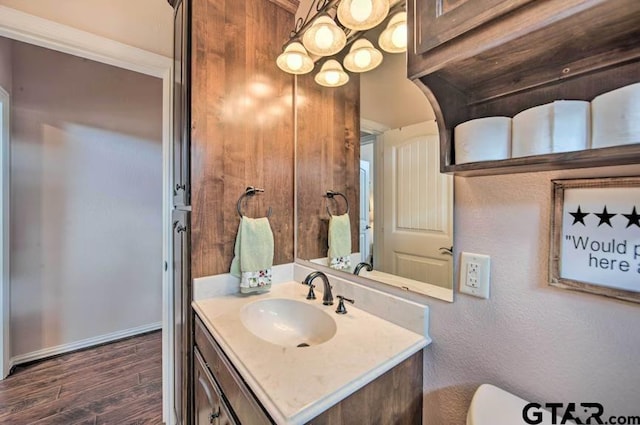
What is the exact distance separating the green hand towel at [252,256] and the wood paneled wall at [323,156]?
0.24 meters

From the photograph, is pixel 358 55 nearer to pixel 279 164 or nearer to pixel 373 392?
pixel 279 164

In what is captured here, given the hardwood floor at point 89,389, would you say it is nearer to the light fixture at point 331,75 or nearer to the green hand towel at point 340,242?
the green hand towel at point 340,242

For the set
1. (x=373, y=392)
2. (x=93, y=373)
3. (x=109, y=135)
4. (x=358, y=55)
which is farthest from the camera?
(x=109, y=135)

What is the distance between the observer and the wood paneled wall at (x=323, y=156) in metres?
1.29

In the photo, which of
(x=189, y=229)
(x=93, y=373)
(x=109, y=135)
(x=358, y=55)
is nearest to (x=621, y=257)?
(x=358, y=55)

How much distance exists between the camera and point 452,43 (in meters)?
0.58

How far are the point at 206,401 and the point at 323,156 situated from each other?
48.0 inches

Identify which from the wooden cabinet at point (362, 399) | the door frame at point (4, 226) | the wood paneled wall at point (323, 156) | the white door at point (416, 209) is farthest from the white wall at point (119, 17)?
the wooden cabinet at point (362, 399)

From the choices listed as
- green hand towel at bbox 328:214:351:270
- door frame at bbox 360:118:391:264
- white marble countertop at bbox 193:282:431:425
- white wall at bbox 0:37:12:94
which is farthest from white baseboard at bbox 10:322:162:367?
door frame at bbox 360:118:391:264

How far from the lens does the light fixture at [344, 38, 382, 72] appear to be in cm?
113

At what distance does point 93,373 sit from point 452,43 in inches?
120

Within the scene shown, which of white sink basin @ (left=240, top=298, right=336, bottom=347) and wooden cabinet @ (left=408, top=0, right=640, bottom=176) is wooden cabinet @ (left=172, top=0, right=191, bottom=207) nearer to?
white sink basin @ (left=240, top=298, right=336, bottom=347)

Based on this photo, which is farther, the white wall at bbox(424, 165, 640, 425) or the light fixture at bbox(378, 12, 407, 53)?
the light fixture at bbox(378, 12, 407, 53)

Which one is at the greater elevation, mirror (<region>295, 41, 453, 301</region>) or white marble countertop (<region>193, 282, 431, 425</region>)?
mirror (<region>295, 41, 453, 301</region>)
